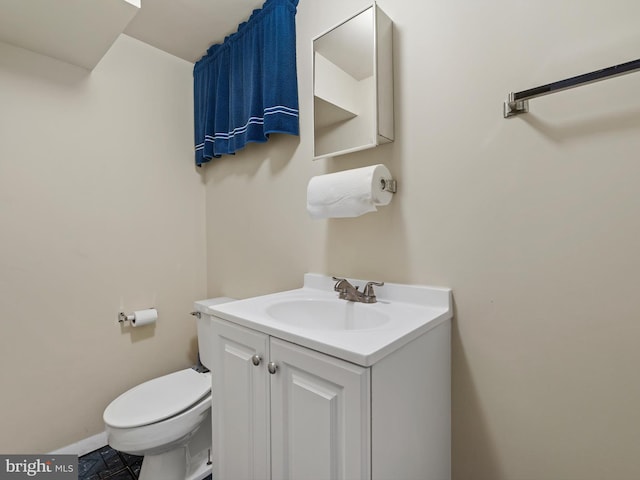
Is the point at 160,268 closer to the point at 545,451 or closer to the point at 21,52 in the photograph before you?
the point at 21,52

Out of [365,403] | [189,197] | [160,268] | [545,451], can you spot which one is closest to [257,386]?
[365,403]

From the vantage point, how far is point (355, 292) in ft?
3.70

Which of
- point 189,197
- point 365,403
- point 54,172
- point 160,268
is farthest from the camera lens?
point 189,197

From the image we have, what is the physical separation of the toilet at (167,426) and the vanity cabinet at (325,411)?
0.25 meters

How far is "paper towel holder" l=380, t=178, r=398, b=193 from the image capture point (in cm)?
107

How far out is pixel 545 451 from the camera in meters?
0.86

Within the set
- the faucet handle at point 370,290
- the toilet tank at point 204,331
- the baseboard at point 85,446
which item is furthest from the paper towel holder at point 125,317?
the faucet handle at point 370,290

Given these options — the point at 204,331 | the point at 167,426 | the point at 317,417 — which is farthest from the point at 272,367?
the point at 204,331

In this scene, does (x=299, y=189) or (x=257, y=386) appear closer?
(x=257, y=386)

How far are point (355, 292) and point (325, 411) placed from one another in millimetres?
479

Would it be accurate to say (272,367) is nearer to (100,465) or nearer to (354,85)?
(354,85)

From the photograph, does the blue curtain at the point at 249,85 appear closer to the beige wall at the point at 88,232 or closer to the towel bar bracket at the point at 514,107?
the beige wall at the point at 88,232

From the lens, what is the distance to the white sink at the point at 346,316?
0.71m

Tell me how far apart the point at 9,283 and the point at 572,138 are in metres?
2.16
